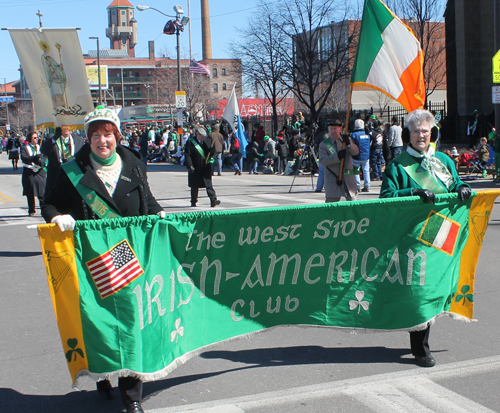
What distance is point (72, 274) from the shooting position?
342cm

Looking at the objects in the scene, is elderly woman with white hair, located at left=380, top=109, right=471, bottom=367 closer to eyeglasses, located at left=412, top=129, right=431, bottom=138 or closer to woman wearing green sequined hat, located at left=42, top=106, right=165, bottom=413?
eyeglasses, located at left=412, top=129, right=431, bottom=138

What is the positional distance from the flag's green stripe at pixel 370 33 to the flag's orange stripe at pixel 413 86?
475 mm

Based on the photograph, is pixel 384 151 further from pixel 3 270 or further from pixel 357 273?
pixel 357 273

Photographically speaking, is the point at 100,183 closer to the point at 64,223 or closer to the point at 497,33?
the point at 64,223

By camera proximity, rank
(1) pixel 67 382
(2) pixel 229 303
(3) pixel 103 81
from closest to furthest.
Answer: (2) pixel 229 303, (1) pixel 67 382, (3) pixel 103 81

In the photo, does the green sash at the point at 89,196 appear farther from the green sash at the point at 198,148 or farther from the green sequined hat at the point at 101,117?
the green sash at the point at 198,148

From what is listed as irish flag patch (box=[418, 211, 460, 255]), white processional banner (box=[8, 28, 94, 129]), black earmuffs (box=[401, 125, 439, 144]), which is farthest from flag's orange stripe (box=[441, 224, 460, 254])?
white processional banner (box=[8, 28, 94, 129])

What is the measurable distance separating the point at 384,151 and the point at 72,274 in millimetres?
17165

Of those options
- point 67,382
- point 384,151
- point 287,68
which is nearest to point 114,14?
point 287,68

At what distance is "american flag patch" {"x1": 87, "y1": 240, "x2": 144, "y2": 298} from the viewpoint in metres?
3.49

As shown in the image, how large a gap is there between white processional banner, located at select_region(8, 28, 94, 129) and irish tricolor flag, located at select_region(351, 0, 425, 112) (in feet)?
15.5

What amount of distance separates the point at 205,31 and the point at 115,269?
9194 centimetres

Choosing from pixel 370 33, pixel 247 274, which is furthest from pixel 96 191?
pixel 370 33

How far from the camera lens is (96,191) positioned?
376 cm
